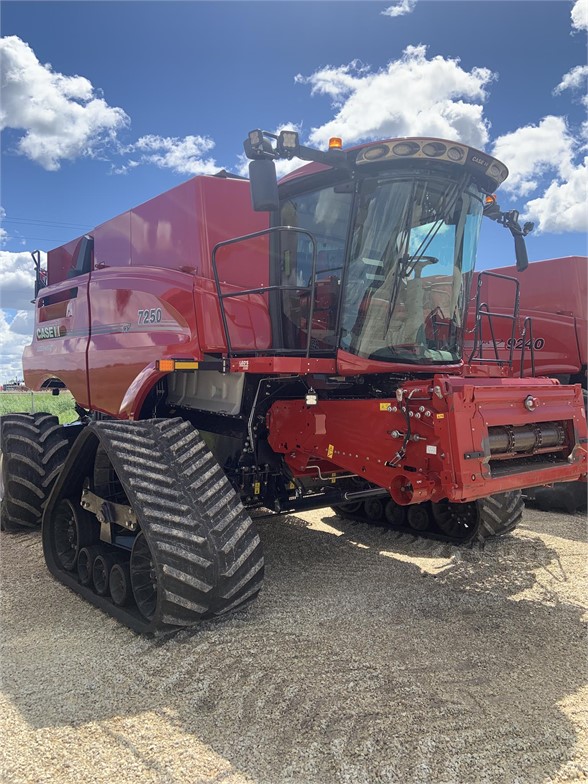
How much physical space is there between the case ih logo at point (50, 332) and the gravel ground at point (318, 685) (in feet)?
8.51

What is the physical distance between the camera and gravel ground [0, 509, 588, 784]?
2.35 m

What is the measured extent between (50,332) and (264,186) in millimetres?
3982

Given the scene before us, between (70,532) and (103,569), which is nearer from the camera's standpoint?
(103,569)

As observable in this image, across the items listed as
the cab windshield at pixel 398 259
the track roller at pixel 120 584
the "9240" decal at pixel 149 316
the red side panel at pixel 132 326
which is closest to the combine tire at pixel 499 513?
the cab windshield at pixel 398 259

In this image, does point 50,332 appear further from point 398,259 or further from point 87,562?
point 398,259

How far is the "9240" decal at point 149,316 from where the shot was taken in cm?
462

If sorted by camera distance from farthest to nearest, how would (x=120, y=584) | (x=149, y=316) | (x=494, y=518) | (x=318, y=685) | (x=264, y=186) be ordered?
(x=494, y=518) < (x=149, y=316) < (x=120, y=584) < (x=264, y=186) < (x=318, y=685)

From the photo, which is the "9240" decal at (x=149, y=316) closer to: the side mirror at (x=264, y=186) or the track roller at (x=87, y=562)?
the side mirror at (x=264, y=186)

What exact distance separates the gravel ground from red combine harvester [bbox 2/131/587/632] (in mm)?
327

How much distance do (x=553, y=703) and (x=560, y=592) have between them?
64.3 inches

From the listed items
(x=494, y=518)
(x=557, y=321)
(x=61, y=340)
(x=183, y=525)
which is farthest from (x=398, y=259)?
(x=557, y=321)

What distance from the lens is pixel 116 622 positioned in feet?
12.0

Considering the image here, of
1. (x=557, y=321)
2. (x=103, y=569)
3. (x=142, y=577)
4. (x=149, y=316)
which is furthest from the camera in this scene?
(x=557, y=321)

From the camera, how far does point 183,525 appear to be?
336 centimetres
